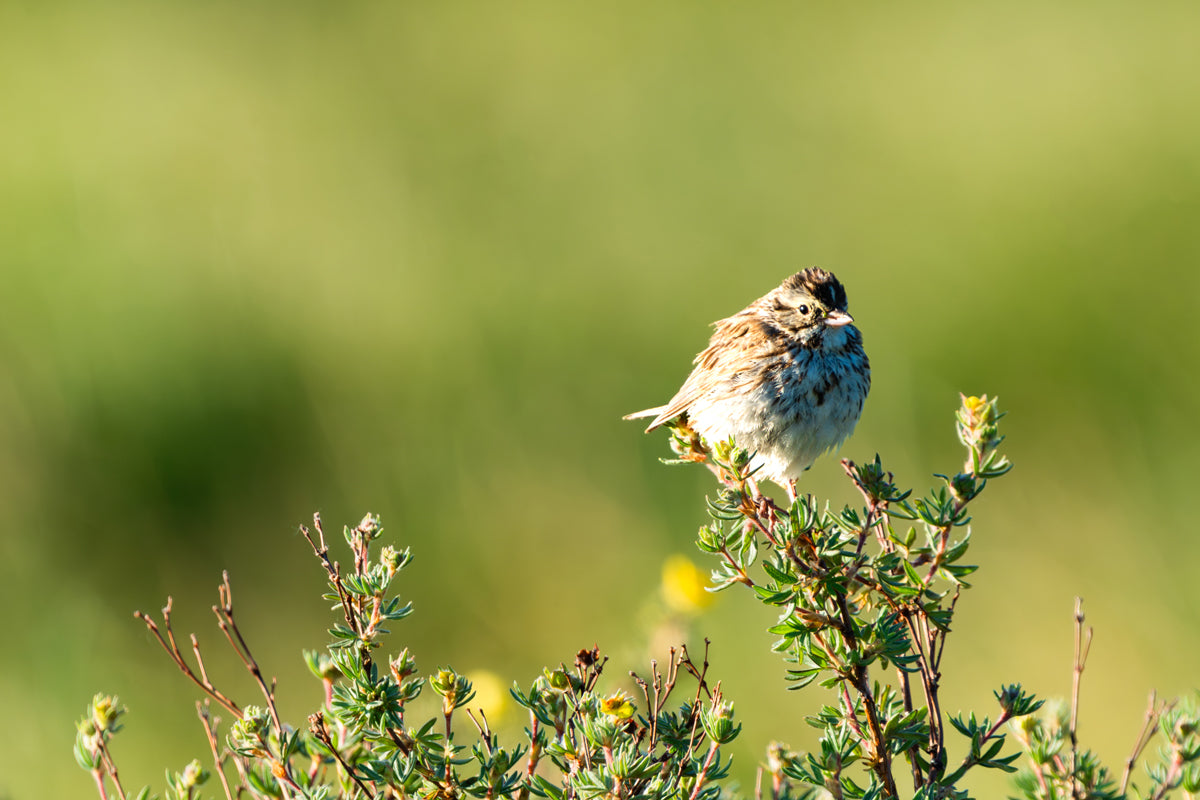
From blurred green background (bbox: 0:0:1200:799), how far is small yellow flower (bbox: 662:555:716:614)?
6.84 feet

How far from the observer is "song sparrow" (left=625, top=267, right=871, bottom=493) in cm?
459

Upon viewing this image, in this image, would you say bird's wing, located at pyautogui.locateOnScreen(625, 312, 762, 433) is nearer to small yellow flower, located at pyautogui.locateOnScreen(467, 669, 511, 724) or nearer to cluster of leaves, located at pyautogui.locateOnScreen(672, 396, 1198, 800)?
small yellow flower, located at pyautogui.locateOnScreen(467, 669, 511, 724)

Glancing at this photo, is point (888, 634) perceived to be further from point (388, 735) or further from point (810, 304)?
point (810, 304)

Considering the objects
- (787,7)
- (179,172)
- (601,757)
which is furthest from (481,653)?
(787,7)

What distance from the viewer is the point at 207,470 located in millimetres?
8875

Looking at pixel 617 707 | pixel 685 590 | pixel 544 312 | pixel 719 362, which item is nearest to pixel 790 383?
pixel 719 362

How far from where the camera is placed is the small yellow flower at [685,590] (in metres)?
4.40

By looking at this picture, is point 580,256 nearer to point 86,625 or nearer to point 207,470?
point 207,470

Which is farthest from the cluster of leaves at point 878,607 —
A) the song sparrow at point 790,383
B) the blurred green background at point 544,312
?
the blurred green background at point 544,312

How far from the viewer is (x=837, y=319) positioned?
180 inches

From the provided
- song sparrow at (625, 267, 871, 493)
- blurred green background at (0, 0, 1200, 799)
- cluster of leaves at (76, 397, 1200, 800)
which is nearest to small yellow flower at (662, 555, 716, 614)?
song sparrow at (625, 267, 871, 493)

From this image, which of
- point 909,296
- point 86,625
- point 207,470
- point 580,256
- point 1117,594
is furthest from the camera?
point 580,256

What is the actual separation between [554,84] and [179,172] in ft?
12.5

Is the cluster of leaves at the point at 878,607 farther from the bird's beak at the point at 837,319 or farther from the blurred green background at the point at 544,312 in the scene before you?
the blurred green background at the point at 544,312
